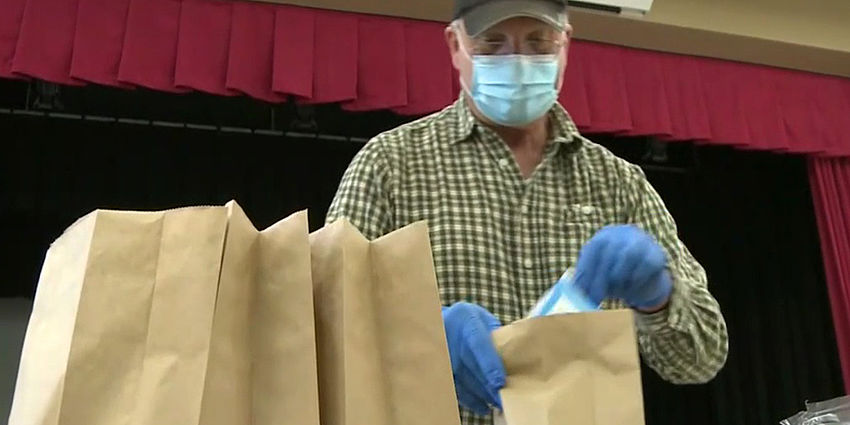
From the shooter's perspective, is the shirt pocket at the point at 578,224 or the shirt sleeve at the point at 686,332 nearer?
the shirt sleeve at the point at 686,332

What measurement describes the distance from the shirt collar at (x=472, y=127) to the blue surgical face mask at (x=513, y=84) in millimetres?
19

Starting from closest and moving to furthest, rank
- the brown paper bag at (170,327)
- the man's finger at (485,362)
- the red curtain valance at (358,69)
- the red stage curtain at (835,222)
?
the brown paper bag at (170,327) → the man's finger at (485,362) → the red curtain valance at (358,69) → the red stage curtain at (835,222)

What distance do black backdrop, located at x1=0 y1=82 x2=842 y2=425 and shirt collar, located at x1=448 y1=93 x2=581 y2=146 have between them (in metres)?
2.32

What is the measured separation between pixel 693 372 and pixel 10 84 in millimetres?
2925

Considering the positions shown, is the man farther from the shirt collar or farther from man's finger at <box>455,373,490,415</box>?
man's finger at <box>455,373,490,415</box>

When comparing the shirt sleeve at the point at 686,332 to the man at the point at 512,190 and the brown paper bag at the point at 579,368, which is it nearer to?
the man at the point at 512,190

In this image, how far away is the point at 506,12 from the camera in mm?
988

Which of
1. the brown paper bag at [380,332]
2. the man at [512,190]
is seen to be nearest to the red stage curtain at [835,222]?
the man at [512,190]

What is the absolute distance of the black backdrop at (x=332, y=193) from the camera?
3.17 m

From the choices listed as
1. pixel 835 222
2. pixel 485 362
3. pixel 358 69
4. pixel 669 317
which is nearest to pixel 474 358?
pixel 485 362

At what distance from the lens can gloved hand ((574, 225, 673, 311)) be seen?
0.64 meters

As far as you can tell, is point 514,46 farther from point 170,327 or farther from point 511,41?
point 170,327

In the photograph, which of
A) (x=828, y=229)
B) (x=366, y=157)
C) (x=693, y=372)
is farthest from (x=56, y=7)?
(x=828, y=229)

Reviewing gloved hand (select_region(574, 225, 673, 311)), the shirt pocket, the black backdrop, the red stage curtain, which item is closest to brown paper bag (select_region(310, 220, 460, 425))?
gloved hand (select_region(574, 225, 673, 311))
